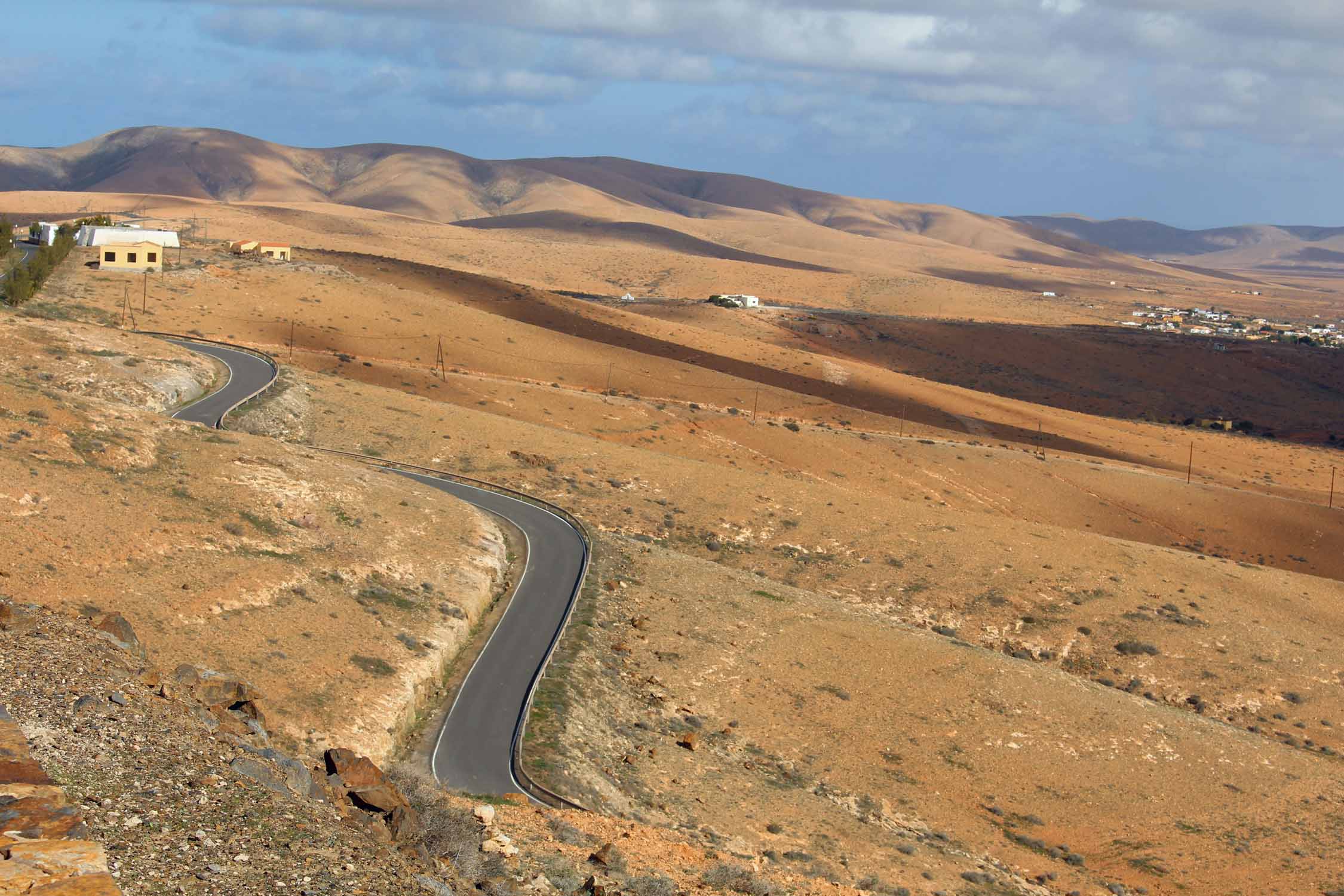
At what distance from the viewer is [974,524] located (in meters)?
46.9

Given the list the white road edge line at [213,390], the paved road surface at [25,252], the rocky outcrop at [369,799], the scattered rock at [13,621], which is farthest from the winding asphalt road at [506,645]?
the paved road surface at [25,252]

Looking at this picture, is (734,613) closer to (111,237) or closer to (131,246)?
(131,246)

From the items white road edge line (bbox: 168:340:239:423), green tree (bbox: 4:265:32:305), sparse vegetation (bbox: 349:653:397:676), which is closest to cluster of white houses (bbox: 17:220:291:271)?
green tree (bbox: 4:265:32:305)

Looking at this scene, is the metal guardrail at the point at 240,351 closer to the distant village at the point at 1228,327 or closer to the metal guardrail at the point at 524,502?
the metal guardrail at the point at 524,502

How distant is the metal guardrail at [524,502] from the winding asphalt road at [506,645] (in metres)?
0.07

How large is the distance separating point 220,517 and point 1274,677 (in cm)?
2951

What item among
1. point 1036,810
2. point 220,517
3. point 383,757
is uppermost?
point 220,517

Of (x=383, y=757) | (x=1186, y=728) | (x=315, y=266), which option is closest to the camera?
(x=383, y=757)

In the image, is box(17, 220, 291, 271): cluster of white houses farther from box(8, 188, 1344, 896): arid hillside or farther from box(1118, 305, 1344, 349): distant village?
box(1118, 305, 1344, 349): distant village

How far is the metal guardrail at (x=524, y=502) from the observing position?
21062mm

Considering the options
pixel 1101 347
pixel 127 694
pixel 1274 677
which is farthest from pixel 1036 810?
pixel 1101 347

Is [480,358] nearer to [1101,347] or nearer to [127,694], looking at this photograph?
[127,694]

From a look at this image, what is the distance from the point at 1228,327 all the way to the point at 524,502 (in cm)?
13624

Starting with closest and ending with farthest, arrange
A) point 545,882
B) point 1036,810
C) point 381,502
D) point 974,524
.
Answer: point 545,882
point 1036,810
point 381,502
point 974,524
